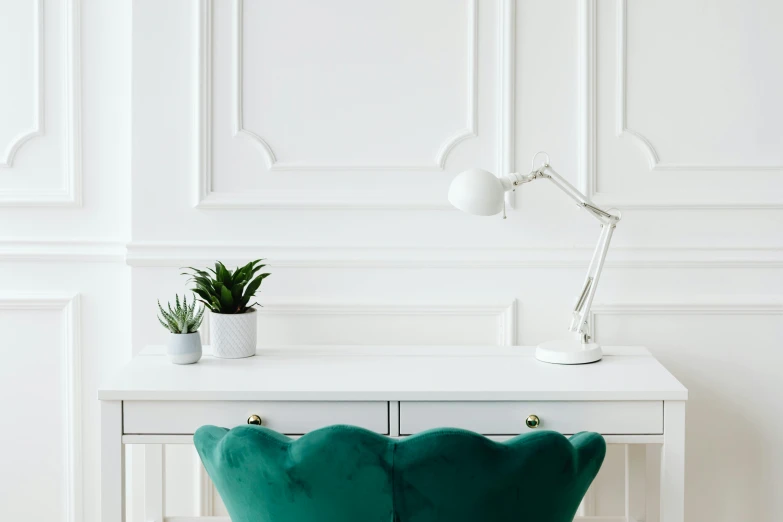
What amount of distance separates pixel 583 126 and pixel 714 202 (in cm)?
42

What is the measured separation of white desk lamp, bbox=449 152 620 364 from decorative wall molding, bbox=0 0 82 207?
44.7 inches

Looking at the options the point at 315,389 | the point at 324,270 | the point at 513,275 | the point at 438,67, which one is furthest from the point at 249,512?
the point at 438,67

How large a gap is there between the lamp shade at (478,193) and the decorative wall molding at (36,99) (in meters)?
1.26

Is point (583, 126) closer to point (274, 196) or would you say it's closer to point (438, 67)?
point (438, 67)

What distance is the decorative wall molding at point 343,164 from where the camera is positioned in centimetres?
191

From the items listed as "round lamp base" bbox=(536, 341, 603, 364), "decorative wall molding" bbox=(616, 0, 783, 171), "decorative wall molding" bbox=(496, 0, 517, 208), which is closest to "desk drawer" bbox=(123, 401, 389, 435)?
"round lamp base" bbox=(536, 341, 603, 364)

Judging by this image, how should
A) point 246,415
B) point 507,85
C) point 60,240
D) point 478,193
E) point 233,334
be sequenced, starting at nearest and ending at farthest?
point 246,415 < point 478,193 < point 233,334 < point 507,85 < point 60,240

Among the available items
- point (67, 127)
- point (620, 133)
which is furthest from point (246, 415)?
point (620, 133)

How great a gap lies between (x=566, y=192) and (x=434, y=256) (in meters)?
0.43

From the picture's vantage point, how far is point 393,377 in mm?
1551

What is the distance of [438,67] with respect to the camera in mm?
1931

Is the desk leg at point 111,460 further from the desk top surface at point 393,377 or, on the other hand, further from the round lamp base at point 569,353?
the round lamp base at point 569,353

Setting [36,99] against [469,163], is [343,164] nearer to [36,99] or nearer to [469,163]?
[469,163]

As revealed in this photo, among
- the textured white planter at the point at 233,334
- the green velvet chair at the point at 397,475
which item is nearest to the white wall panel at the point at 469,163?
the textured white planter at the point at 233,334
